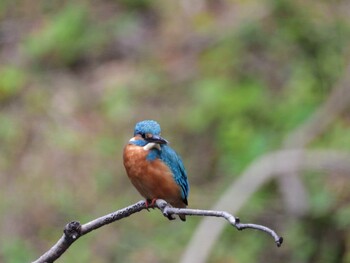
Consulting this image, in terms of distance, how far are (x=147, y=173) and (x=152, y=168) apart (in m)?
0.02

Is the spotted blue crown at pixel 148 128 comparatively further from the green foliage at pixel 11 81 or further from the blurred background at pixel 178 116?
the green foliage at pixel 11 81

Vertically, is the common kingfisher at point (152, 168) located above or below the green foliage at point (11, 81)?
below

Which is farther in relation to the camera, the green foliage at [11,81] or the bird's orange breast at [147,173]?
the green foliage at [11,81]

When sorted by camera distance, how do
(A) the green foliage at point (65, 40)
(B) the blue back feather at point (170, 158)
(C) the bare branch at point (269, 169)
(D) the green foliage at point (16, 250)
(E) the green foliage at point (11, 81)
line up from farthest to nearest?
(A) the green foliage at point (65, 40) → (E) the green foliage at point (11, 81) → (D) the green foliage at point (16, 250) → (C) the bare branch at point (269, 169) → (B) the blue back feather at point (170, 158)

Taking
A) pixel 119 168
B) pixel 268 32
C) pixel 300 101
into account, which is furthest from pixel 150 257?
pixel 268 32

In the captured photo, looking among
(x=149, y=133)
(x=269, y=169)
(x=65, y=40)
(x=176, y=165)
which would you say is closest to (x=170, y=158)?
(x=176, y=165)

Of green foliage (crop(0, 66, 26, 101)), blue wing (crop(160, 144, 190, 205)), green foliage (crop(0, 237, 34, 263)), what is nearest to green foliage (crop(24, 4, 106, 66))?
green foliage (crop(0, 66, 26, 101))

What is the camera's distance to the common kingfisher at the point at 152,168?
2479mm

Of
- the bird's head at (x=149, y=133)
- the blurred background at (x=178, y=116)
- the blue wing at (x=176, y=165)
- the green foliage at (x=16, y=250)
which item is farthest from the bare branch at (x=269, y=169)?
the bird's head at (x=149, y=133)

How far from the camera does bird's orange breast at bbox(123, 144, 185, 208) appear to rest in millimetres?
2490

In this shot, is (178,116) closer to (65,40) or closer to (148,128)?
(65,40)

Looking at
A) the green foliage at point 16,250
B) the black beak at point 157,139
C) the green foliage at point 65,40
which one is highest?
the green foliage at point 65,40

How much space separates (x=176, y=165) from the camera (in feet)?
8.52

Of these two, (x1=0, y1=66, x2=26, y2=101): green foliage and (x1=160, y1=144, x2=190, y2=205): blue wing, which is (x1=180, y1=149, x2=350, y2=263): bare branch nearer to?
(x1=0, y1=66, x2=26, y2=101): green foliage
